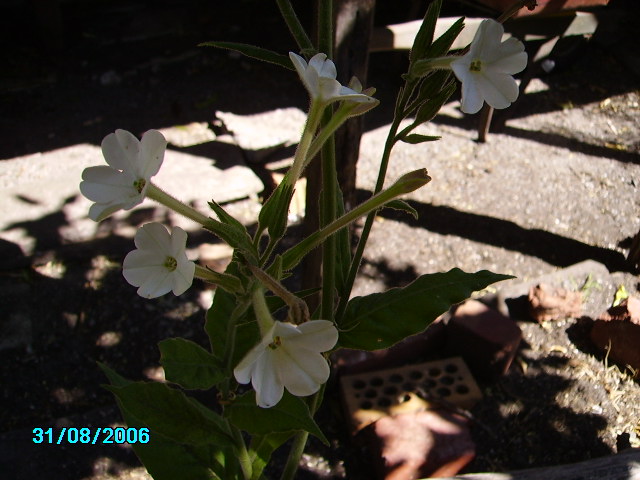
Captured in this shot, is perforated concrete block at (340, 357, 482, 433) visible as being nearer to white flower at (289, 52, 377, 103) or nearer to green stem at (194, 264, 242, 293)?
green stem at (194, 264, 242, 293)

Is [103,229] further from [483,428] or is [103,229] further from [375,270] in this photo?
[483,428]

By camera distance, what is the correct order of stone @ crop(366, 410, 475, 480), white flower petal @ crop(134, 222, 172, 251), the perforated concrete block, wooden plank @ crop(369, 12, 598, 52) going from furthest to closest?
wooden plank @ crop(369, 12, 598, 52)
the perforated concrete block
stone @ crop(366, 410, 475, 480)
white flower petal @ crop(134, 222, 172, 251)

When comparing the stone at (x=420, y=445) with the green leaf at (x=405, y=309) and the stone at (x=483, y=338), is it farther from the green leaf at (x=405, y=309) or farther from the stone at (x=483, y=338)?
the green leaf at (x=405, y=309)

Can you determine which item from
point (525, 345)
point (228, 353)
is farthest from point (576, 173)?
point (228, 353)

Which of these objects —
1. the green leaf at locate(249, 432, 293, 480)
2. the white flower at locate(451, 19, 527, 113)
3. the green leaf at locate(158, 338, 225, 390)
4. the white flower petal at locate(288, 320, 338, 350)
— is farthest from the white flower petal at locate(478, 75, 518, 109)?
the green leaf at locate(249, 432, 293, 480)

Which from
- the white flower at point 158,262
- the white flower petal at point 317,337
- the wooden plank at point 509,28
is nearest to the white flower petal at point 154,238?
the white flower at point 158,262

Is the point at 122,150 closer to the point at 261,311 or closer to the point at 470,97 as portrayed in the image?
the point at 261,311
